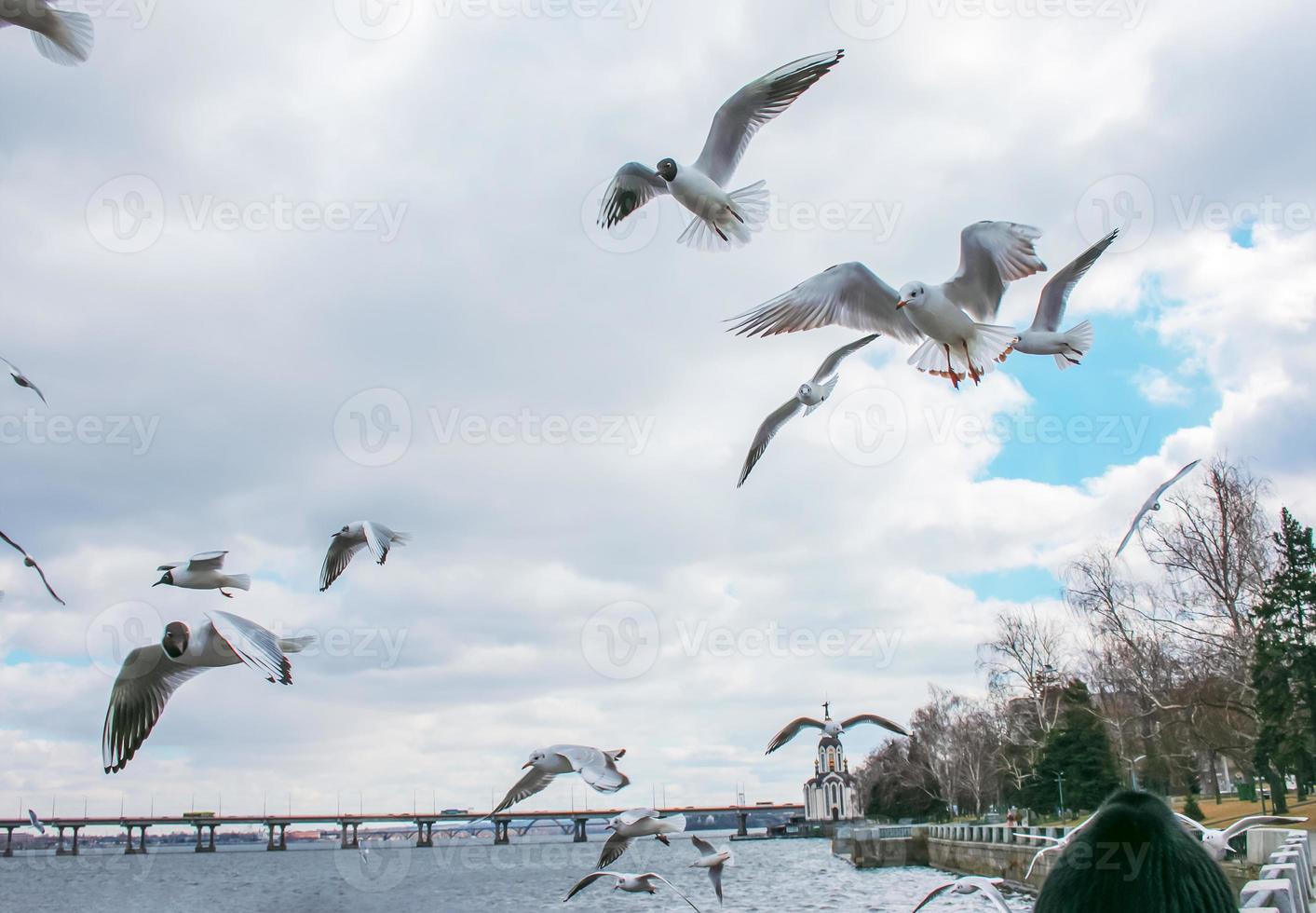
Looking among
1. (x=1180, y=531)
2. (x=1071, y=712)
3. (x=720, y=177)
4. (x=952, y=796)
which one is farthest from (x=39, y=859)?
(x=720, y=177)

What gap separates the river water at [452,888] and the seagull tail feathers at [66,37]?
2017cm

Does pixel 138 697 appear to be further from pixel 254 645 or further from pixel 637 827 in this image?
pixel 637 827

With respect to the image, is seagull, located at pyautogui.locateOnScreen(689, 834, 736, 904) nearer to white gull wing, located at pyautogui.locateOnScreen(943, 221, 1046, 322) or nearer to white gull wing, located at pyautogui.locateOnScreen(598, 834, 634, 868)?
white gull wing, located at pyautogui.locateOnScreen(598, 834, 634, 868)

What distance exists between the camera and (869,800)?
104812 millimetres

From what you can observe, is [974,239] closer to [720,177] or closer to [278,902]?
[720,177]

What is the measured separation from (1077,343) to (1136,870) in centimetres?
668

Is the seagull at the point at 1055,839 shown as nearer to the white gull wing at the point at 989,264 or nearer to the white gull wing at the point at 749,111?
the white gull wing at the point at 989,264

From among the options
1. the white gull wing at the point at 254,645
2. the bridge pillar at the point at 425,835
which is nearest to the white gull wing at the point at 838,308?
the white gull wing at the point at 254,645

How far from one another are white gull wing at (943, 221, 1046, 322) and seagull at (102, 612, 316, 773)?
5396 mm

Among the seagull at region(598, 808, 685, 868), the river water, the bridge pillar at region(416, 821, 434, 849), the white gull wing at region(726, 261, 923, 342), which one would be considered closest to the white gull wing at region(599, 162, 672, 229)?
the white gull wing at region(726, 261, 923, 342)

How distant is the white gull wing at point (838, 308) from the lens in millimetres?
8234

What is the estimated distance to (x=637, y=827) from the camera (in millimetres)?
9797

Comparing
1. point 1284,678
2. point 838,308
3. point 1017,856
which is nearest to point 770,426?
point 838,308

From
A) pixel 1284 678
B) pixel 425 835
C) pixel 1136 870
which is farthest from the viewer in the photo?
pixel 425 835
